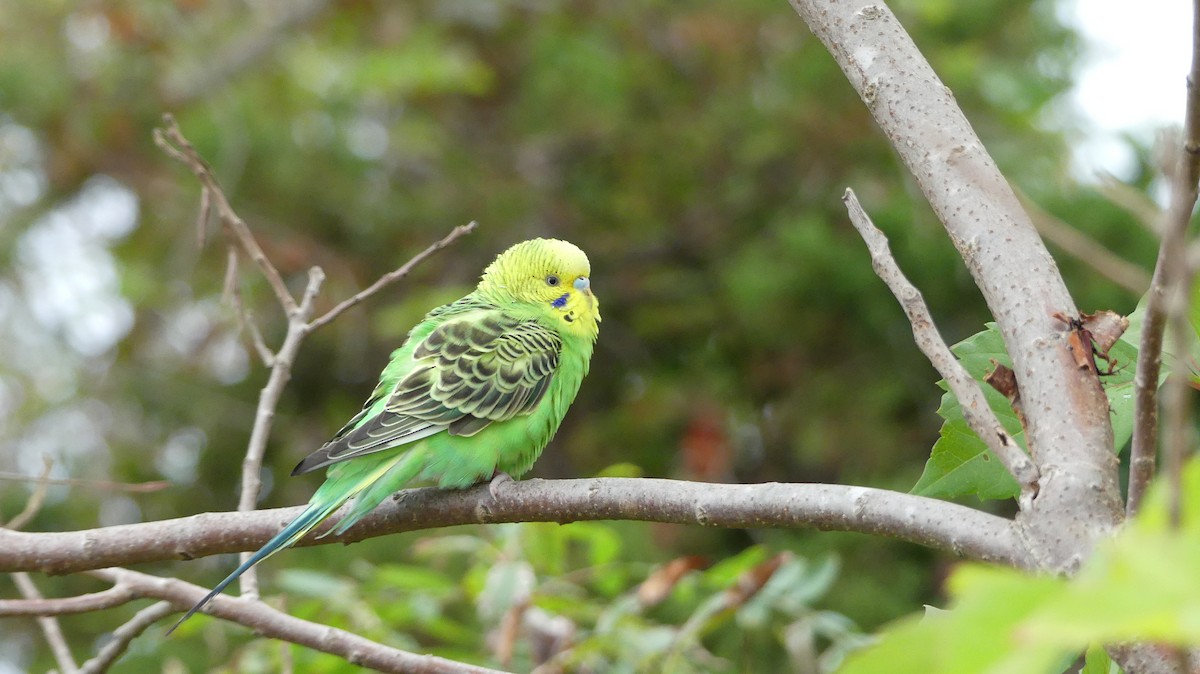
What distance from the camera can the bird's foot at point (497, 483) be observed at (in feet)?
7.49

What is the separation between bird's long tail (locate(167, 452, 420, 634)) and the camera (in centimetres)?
207

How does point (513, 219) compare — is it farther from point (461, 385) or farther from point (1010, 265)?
point (1010, 265)

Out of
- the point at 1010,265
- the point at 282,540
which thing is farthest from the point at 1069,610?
the point at 282,540

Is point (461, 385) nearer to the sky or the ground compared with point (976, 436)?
nearer to the sky

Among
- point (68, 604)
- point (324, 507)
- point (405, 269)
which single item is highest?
point (405, 269)

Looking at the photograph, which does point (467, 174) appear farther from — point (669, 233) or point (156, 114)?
point (156, 114)

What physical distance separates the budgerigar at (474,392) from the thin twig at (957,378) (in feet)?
4.02

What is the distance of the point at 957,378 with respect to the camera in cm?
145

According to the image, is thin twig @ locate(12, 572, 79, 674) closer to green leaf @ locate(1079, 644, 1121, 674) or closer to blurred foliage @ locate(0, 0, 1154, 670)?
green leaf @ locate(1079, 644, 1121, 674)

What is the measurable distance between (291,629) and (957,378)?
1389mm

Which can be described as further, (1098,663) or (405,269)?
(405,269)

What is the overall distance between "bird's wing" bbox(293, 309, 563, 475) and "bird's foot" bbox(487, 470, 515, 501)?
0.24m

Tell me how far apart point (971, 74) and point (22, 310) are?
258 inches

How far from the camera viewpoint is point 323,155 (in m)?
7.02
